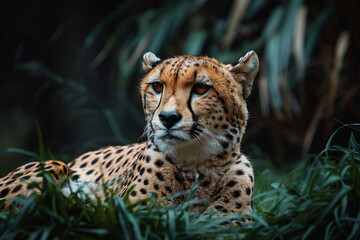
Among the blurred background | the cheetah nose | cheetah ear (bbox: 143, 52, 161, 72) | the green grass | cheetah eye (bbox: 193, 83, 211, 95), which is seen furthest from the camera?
the blurred background

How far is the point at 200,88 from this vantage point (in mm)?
3285

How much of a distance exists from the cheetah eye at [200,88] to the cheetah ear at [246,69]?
1.16 feet

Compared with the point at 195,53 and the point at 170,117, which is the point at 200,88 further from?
the point at 195,53

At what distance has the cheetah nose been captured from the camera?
3029mm

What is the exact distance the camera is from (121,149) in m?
4.52

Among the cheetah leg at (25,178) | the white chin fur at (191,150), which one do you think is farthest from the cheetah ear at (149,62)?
the cheetah leg at (25,178)

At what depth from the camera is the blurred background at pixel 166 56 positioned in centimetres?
624

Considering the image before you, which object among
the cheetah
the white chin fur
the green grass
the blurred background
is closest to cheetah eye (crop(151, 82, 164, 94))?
the cheetah

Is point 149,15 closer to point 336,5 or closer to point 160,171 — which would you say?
point 336,5

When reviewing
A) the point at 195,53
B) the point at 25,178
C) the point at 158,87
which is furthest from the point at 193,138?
the point at 195,53

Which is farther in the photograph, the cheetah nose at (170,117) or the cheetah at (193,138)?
the cheetah at (193,138)

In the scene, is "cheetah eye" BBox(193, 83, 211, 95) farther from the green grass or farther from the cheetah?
the green grass

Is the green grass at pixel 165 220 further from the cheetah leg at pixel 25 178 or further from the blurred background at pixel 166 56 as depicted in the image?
the blurred background at pixel 166 56

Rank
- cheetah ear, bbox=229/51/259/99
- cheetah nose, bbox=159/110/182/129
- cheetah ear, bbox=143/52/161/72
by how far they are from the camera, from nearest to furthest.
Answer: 1. cheetah nose, bbox=159/110/182/129
2. cheetah ear, bbox=229/51/259/99
3. cheetah ear, bbox=143/52/161/72
